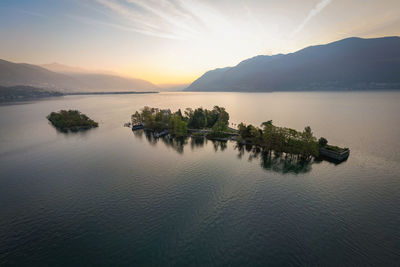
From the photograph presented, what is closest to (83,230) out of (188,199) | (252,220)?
(188,199)

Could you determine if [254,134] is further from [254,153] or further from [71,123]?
[71,123]

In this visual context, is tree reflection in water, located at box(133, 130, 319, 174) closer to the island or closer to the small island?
the island

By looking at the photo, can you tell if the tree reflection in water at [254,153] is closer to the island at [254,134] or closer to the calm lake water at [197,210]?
the calm lake water at [197,210]

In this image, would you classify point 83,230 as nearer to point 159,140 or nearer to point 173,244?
point 173,244

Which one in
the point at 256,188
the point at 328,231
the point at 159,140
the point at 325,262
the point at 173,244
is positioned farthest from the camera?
the point at 159,140

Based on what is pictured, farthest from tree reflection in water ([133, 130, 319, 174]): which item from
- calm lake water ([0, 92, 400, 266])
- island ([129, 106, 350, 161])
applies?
island ([129, 106, 350, 161])

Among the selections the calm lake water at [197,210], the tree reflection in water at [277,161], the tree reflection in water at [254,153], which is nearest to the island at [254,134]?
the tree reflection in water at [277,161]
